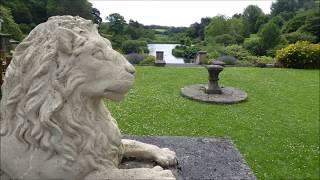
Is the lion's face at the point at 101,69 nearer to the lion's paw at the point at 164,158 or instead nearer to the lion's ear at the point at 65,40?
the lion's ear at the point at 65,40

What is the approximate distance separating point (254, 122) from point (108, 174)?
6.51 metres

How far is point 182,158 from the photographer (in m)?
3.41

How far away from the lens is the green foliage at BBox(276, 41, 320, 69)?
16438 mm

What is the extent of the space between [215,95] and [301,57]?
766 centimetres

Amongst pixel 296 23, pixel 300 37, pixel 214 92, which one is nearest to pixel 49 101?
pixel 214 92

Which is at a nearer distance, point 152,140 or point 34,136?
point 34,136

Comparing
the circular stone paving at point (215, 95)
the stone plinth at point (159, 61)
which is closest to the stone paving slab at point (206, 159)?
the circular stone paving at point (215, 95)

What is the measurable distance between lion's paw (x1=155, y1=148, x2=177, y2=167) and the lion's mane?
0.77 meters

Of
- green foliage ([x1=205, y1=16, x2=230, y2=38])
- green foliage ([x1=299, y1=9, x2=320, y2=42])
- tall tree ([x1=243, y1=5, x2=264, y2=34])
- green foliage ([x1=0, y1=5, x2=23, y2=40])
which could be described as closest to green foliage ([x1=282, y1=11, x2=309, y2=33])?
green foliage ([x1=299, y1=9, x2=320, y2=42])

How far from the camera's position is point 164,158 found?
285cm

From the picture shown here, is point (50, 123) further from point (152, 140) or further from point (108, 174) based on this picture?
point (152, 140)

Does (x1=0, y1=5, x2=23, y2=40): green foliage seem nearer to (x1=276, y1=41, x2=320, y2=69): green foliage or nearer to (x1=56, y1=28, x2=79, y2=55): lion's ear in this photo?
(x1=276, y1=41, x2=320, y2=69): green foliage

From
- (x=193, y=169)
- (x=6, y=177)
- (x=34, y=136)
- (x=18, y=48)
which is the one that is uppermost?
(x=18, y=48)

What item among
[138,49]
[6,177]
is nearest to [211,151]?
[6,177]
